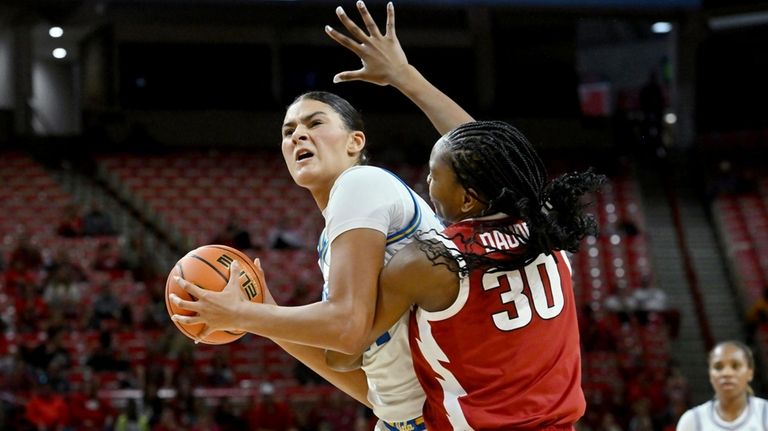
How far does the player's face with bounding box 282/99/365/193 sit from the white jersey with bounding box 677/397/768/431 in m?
3.35

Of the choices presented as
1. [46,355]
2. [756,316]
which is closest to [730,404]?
[46,355]

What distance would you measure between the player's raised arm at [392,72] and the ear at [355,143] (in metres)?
0.21

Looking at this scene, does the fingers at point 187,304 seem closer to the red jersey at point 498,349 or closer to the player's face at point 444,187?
the red jersey at point 498,349

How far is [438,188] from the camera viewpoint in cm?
311

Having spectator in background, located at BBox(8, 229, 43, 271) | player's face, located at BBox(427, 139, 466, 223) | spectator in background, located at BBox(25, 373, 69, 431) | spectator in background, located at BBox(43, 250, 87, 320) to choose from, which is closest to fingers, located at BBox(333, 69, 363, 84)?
player's face, located at BBox(427, 139, 466, 223)

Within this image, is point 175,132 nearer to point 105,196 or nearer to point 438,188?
point 105,196

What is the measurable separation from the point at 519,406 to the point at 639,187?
18609mm

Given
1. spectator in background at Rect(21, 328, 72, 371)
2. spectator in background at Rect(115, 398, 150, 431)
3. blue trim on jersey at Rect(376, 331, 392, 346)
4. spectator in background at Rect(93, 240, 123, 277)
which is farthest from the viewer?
spectator in background at Rect(93, 240, 123, 277)

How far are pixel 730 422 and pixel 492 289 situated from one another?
3665 mm

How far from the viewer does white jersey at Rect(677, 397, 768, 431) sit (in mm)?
6104

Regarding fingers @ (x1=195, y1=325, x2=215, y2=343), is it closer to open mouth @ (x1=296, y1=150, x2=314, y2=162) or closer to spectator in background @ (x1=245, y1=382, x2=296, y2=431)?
open mouth @ (x1=296, y1=150, x2=314, y2=162)

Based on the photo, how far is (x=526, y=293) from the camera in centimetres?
306

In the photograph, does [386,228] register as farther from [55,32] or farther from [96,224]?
[55,32]

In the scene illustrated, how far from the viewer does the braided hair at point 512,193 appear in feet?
9.87
